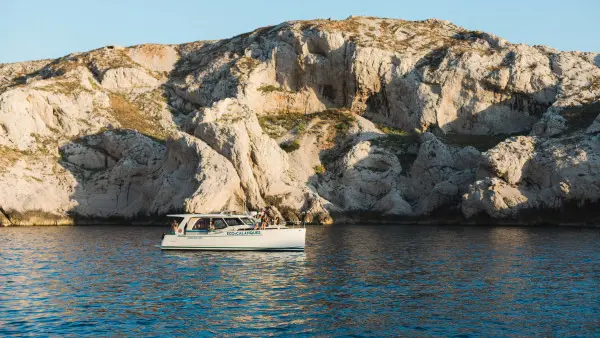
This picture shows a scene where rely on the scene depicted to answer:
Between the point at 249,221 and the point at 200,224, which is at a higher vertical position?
the point at 249,221

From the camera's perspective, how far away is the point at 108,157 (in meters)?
89.1

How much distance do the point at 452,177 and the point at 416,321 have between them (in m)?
58.7

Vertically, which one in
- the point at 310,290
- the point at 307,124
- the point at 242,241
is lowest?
the point at 310,290

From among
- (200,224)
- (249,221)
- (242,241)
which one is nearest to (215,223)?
(200,224)

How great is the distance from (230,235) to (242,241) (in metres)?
1.01

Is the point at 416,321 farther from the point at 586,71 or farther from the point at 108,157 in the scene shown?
the point at 586,71

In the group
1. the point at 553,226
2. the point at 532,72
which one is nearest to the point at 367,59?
the point at 532,72

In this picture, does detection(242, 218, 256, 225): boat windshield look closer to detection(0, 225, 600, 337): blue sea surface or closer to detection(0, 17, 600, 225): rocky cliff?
detection(0, 225, 600, 337): blue sea surface

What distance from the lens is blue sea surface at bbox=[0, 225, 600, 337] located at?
2400 centimetres

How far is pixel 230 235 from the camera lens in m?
48.5

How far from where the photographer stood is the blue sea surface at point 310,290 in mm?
24000

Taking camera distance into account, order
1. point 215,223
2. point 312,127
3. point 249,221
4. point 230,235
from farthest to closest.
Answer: point 312,127
point 215,223
point 249,221
point 230,235

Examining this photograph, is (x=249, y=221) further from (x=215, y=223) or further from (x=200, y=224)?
(x=200, y=224)

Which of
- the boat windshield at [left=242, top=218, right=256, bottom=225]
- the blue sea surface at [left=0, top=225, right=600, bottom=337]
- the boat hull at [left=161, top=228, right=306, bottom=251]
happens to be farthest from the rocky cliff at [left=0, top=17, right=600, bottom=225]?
the blue sea surface at [left=0, top=225, right=600, bottom=337]
